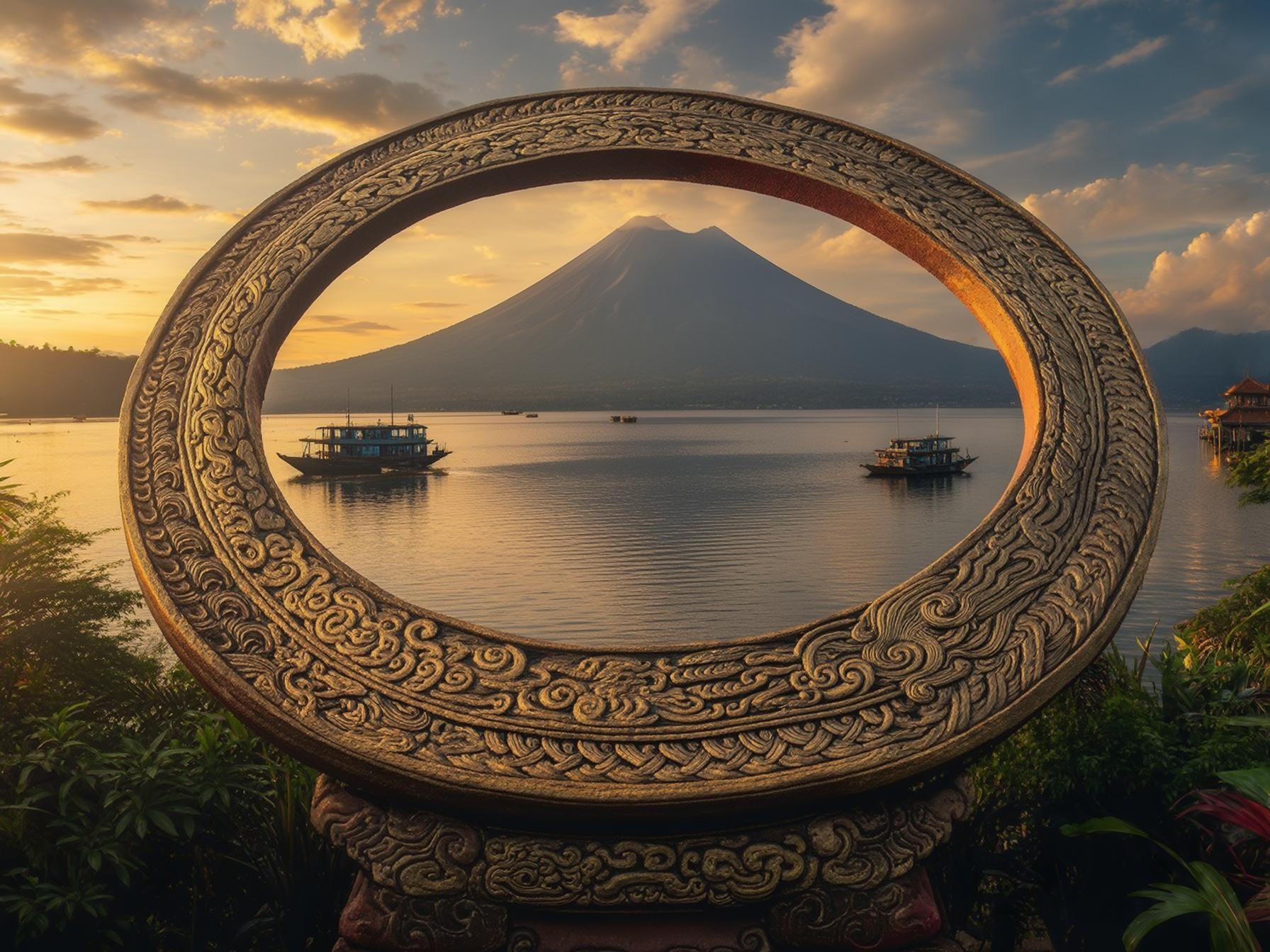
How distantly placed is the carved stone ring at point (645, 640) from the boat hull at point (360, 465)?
21465 mm

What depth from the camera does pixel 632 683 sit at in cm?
198

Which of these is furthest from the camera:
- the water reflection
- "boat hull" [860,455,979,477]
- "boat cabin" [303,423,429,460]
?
"boat hull" [860,455,979,477]

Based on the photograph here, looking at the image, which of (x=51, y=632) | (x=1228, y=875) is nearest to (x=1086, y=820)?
(x=1228, y=875)

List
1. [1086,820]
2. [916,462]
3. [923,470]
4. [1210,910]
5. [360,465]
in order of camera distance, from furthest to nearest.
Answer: [360,465] → [916,462] → [923,470] → [1086,820] → [1210,910]

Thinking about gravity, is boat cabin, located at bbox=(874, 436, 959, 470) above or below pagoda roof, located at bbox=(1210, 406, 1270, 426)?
below

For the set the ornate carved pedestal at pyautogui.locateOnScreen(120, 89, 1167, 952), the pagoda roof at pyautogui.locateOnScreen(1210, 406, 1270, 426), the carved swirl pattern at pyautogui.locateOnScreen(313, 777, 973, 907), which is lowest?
the carved swirl pattern at pyautogui.locateOnScreen(313, 777, 973, 907)

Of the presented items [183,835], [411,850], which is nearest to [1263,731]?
[411,850]

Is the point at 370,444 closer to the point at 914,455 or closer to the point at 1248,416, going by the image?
the point at 914,455

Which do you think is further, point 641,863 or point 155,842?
point 155,842

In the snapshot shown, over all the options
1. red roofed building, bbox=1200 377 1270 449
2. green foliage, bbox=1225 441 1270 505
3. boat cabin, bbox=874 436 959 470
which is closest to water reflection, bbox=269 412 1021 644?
boat cabin, bbox=874 436 959 470

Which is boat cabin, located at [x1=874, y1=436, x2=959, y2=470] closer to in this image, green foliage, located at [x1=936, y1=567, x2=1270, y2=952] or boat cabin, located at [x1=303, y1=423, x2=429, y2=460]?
boat cabin, located at [x1=303, y1=423, x2=429, y2=460]

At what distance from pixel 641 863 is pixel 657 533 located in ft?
44.0

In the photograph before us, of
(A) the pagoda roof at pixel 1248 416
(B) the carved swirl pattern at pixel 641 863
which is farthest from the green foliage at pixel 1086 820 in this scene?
(A) the pagoda roof at pixel 1248 416

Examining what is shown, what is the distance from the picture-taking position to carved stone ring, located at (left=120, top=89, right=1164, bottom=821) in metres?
1.85
